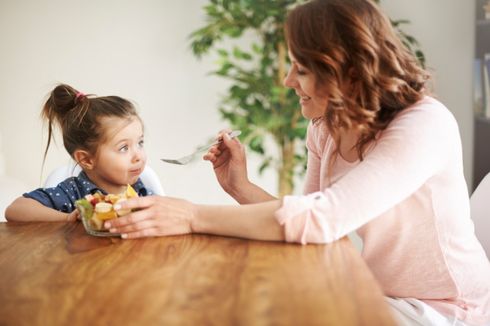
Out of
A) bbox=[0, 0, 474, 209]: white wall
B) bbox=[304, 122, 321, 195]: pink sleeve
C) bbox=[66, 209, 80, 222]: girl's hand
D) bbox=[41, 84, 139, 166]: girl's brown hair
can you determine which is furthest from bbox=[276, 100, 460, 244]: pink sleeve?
bbox=[0, 0, 474, 209]: white wall

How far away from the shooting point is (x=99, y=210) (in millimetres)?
1264

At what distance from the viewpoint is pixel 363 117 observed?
131 cm

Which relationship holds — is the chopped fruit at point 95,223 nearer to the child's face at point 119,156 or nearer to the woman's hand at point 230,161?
the woman's hand at point 230,161

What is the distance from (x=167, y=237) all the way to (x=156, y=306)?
41 centimetres

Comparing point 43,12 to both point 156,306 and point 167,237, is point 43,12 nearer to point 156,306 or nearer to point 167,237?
point 167,237

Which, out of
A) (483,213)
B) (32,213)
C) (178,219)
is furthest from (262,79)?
(178,219)

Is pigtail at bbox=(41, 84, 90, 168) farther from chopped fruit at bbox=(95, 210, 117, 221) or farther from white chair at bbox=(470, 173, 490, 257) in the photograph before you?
white chair at bbox=(470, 173, 490, 257)

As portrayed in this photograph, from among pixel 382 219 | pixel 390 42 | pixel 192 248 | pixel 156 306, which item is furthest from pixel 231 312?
pixel 390 42

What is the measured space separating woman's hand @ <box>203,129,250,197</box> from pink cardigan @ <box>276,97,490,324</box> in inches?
12.3

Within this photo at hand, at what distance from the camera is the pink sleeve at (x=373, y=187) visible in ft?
3.76

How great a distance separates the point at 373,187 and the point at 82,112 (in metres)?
1.04

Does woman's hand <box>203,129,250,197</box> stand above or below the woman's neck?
below

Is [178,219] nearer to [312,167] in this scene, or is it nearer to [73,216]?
[73,216]

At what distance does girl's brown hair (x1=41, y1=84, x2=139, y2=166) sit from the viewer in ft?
6.22
